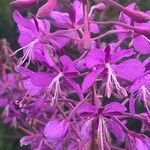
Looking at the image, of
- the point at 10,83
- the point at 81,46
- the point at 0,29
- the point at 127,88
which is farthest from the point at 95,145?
the point at 0,29

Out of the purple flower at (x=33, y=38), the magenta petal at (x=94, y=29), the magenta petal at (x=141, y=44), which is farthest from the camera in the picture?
the magenta petal at (x=94, y=29)

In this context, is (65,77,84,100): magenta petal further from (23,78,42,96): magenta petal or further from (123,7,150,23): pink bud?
(123,7,150,23): pink bud

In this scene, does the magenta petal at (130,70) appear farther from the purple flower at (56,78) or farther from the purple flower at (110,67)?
the purple flower at (56,78)

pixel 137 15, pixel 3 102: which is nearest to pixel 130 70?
pixel 137 15

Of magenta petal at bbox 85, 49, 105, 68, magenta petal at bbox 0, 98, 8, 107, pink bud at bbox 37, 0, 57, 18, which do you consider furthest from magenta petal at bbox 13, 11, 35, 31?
magenta petal at bbox 0, 98, 8, 107

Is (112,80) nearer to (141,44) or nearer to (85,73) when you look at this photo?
(85,73)

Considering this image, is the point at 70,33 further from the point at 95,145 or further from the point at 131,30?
the point at 95,145

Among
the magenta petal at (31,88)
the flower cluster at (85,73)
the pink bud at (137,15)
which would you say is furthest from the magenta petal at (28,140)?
the pink bud at (137,15)
